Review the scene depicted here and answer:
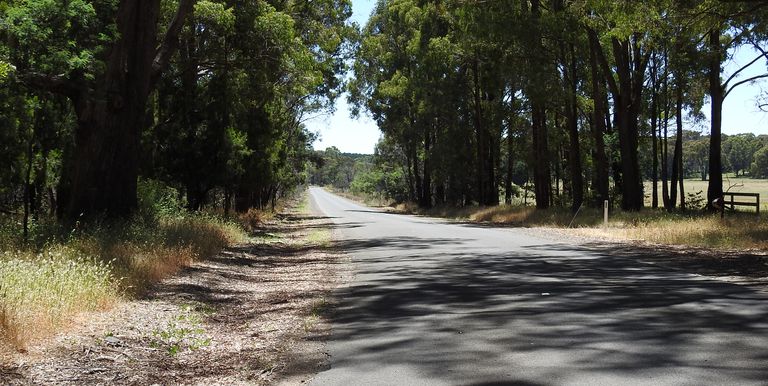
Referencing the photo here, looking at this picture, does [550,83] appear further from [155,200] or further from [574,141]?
[155,200]

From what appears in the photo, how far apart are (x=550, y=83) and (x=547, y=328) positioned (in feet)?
77.2

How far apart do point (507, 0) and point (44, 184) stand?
2031 cm

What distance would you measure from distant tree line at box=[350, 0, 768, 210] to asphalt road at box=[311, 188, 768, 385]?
7595mm

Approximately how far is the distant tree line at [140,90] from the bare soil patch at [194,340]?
3.59m

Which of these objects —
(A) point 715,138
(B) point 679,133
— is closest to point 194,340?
(A) point 715,138

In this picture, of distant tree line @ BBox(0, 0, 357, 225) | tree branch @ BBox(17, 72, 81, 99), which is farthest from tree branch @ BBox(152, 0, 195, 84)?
tree branch @ BBox(17, 72, 81, 99)

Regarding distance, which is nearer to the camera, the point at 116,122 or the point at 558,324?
the point at 558,324

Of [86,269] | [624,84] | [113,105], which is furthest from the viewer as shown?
[624,84]

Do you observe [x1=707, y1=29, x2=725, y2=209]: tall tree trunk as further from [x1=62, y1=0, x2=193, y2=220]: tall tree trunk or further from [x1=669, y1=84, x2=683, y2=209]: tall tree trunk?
[x1=62, y1=0, x2=193, y2=220]: tall tree trunk

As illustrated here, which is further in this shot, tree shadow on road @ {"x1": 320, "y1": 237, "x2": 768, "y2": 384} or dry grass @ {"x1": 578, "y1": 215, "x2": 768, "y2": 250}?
dry grass @ {"x1": 578, "y1": 215, "x2": 768, "y2": 250}

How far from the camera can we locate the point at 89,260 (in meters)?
9.43

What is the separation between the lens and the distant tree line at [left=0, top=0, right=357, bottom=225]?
1127 centimetres

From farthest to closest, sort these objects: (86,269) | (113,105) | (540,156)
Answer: (540,156)
(113,105)
(86,269)

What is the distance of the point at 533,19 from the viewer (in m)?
27.5
